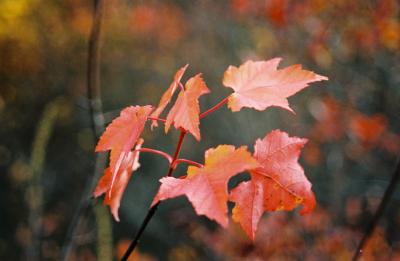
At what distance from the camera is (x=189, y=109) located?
0.85 metres

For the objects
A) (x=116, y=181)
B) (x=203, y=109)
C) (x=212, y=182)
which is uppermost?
(x=212, y=182)

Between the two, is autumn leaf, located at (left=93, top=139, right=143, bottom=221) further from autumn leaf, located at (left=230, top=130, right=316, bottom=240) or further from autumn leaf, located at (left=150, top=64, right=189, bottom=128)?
autumn leaf, located at (left=230, top=130, right=316, bottom=240)

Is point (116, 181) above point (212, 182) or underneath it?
underneath

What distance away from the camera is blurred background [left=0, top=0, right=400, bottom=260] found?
189 inches

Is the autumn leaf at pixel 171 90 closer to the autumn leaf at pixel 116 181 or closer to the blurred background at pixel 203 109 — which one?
the autumn leaf at pixel 116 181

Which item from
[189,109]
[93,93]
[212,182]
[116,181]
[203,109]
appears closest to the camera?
[212,182]

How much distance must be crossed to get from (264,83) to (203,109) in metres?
7.16

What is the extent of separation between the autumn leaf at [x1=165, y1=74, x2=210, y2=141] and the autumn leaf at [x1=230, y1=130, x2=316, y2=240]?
0.55ft

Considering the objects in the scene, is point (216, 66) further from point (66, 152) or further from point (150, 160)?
point (66, 152)

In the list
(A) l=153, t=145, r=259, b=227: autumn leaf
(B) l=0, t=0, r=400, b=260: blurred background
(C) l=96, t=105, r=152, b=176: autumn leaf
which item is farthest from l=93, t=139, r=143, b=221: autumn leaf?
(B) l=0, t=0, r=400, b=260: blurred background

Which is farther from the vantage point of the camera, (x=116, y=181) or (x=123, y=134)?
(x=116, y=181)

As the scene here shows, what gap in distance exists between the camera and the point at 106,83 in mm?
8672

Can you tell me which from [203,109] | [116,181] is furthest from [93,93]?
[203,109]

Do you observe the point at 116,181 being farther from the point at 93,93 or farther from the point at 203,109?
the point at 203,109
